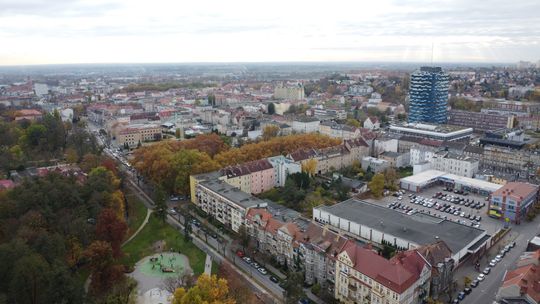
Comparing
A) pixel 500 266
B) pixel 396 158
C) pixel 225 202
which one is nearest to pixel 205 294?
pixel 225 202

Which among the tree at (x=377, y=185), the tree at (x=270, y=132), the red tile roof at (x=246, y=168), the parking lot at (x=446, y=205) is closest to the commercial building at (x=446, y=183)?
the parking lot at (x=446, y=205)

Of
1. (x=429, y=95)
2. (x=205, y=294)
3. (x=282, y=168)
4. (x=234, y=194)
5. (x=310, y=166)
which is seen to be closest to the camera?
(x=205, y=294)

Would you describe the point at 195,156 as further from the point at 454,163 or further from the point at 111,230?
the point at 454,163

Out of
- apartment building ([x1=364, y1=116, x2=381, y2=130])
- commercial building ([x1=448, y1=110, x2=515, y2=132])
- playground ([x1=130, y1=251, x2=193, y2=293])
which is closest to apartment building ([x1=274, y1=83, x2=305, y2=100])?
apartment building ([x1=364, y1=116, x2=381, y2=130])

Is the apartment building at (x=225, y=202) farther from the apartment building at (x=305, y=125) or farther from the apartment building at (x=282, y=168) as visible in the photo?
the apartment building at (x=305, y=125)

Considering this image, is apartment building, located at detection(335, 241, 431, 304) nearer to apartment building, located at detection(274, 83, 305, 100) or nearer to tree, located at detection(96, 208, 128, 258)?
tree, located at detection(96, 208, 128, 258)
